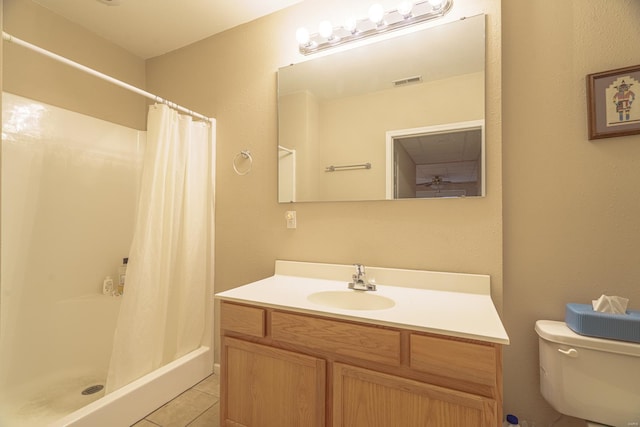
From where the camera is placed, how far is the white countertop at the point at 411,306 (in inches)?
37.2

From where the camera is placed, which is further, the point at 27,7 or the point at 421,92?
the point at 27,7

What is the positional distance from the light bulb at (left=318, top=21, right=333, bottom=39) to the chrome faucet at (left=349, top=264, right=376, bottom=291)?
1.26 meters

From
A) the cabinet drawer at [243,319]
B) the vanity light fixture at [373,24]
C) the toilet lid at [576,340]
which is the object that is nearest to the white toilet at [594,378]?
the toilet lid at [576,340]

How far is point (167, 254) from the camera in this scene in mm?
1687

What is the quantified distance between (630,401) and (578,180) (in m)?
0.82

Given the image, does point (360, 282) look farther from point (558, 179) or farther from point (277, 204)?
point (558, 179)

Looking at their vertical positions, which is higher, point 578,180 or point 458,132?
point 458,132

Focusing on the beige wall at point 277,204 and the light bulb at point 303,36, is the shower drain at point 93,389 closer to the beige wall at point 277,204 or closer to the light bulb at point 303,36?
the beige wall at point 277,204

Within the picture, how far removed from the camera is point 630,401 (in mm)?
1004

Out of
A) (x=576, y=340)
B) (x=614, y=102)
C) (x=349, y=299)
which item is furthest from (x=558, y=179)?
(x=349, y=299)

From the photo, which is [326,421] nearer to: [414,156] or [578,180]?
[414,156]

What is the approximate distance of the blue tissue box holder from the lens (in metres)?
1.00

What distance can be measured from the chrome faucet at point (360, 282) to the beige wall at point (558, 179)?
2.02 feet

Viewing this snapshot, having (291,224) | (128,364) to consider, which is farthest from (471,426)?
(128,364)
